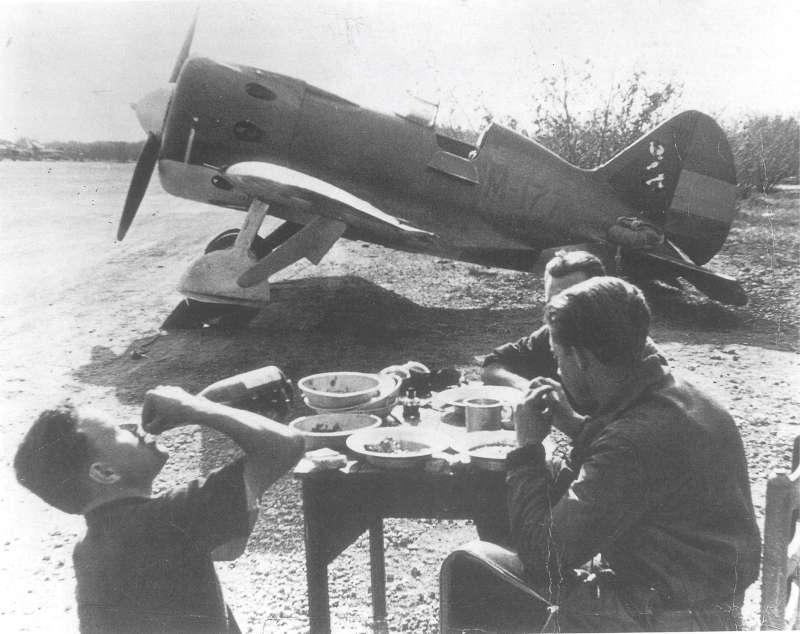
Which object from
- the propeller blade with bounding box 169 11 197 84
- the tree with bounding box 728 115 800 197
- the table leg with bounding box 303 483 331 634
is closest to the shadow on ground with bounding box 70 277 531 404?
the propeller blade with bounding box 169 11 197 84

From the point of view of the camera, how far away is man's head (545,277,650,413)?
149 cm

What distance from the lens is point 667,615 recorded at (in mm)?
1442

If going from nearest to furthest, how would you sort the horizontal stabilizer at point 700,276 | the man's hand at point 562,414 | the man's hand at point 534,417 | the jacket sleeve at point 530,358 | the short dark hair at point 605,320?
1. the short dark hair at point 605,320
2. the man's hand at point 534,417
3. the man's hand at point 562,414
4. the jacket sleeve at point 530,358
5. the horizontal stabilizer at point 700,276

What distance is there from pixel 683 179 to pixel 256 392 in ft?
25.6

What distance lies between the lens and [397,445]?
2096 millimetres

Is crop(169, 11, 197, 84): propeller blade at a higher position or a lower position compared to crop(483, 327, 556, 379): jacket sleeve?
higher

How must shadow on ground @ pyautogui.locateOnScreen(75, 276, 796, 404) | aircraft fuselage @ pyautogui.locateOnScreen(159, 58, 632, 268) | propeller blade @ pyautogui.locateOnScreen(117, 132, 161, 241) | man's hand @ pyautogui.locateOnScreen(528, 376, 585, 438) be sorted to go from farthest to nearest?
propeller blade @ pyautogui.locateOnScreen(117, 132, 161, 241) → aircraft fuselage @ pyautogui.locateOnScreen(159, 58, 632, 268) → shadow on ground @ pyautogui.locateOnScreen(75, 276, 796, 404) → man's hand @ pyautogui.locateOnScreen(528, 376, 585, 438)

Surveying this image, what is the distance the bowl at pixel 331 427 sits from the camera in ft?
7.19

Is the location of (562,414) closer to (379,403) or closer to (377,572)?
(379,403)

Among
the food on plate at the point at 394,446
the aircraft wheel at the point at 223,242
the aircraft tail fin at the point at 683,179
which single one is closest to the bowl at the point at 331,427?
the food on plate at the point at 394,446

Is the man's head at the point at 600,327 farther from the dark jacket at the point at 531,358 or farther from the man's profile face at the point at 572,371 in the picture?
the dark jacket at the point at 531,358

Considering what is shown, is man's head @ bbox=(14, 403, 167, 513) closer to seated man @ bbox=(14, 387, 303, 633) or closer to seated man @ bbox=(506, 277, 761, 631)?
seated man @ bbox=(14, 387, 303, 633)

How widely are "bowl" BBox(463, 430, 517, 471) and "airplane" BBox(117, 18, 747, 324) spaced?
162 inches

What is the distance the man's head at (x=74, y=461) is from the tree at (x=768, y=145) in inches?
498
